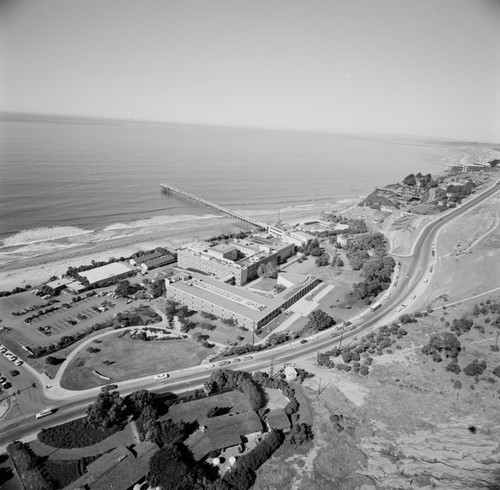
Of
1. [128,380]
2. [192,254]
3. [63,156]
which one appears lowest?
[128,380]

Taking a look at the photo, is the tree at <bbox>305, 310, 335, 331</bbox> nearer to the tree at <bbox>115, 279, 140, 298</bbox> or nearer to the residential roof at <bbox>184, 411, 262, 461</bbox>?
the residential roof at <bbox>184, 411, 262, 461</bbox>

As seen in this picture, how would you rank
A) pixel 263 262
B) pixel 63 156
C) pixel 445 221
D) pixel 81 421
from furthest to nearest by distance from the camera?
1. pixel 63 156
2. pixel 445 221
3. pixel 263 262
4. pixel 81 421

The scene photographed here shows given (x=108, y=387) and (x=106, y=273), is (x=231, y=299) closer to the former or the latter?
(x=108, y=387)

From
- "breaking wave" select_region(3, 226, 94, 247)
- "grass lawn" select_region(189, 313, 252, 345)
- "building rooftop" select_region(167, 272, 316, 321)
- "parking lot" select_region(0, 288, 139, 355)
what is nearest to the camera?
"parking lot" select_region(0, 288, 139, 355)

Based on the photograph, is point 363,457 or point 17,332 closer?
point 363,457

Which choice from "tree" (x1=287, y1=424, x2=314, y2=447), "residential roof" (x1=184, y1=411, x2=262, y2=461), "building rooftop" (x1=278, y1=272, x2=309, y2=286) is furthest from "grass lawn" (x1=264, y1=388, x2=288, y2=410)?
"building rooftop" (x1=278, y1=272, x2=309, y2=286)

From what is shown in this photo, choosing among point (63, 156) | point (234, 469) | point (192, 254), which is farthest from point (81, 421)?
point (63, 156)

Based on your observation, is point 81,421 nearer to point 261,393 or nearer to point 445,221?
point 261,393

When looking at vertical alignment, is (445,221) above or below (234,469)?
above
